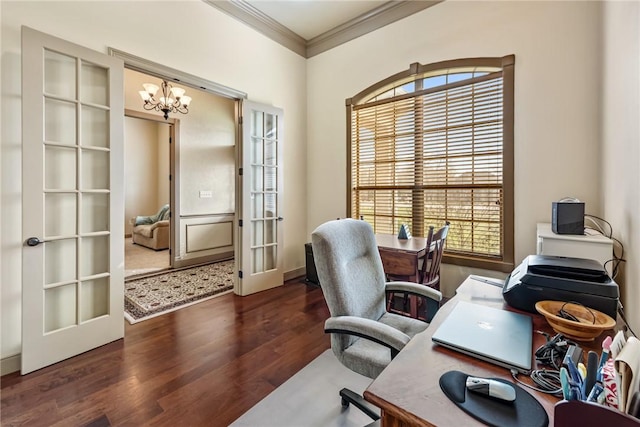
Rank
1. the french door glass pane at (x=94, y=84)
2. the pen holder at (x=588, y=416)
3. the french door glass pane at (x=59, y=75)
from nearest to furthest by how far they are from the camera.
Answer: the pen holder at (x=588, y=416)
the french door glass pane at (x=59, y=75)
the french door glass pane at (x=94, y=84)

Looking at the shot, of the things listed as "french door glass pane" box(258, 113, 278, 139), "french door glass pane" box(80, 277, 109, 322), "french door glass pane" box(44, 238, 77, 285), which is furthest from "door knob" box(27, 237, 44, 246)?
"french door glass pane" box(258, 113, 278, 139)

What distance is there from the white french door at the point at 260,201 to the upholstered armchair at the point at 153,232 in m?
3.34

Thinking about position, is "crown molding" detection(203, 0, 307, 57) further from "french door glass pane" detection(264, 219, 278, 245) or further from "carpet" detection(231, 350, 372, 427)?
"carpet" detection(231, 350, 372, 427)

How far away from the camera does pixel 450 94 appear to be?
10.2 feet

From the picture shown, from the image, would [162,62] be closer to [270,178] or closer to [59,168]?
[59,168]

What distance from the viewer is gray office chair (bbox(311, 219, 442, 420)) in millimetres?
1282

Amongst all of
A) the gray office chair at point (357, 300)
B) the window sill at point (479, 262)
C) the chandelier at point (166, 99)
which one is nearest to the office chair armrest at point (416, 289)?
the gray office chair at point (357, 300)

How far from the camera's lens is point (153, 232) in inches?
239

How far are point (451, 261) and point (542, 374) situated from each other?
2.51 m

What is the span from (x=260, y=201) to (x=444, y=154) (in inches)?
87.8

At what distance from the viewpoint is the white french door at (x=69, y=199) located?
1.97 m

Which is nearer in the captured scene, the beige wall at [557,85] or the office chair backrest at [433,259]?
the beige wall at [557,85]

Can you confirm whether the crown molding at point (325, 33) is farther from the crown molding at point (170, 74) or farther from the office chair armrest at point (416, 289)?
the office chair armrest at point (416, 289)

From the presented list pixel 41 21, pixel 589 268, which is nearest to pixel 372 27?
pixel 41 21
